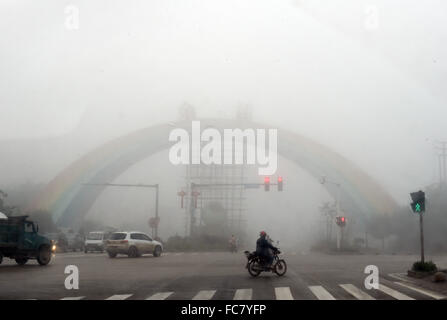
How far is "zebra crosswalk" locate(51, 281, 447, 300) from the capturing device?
11.8 metres

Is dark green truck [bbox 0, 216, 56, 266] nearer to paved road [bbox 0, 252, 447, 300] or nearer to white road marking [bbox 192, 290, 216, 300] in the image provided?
paved road [bbox 0, 252, 447, 300]

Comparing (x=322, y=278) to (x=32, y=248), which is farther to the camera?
(x=32, y=248)

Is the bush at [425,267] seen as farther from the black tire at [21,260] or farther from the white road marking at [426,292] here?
the black tire at [21,260]

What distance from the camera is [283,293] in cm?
1266

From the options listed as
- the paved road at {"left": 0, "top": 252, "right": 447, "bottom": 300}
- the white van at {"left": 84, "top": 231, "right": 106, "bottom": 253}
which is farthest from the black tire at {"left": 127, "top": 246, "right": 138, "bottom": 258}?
the paved road at {"left": 0, "top": 252, "right": 447, "bottom": 300}

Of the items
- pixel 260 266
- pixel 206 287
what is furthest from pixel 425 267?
pixel 206 287

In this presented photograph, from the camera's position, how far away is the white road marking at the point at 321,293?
11836 mm

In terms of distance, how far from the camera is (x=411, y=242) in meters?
62.4

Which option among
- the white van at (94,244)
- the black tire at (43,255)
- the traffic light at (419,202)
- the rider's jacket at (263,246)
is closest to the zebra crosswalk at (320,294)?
the rider's jacket at (263,246)

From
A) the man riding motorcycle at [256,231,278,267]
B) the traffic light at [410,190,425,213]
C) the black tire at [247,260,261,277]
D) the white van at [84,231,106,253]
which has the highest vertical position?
the traffic light at [410,190,425,213]
